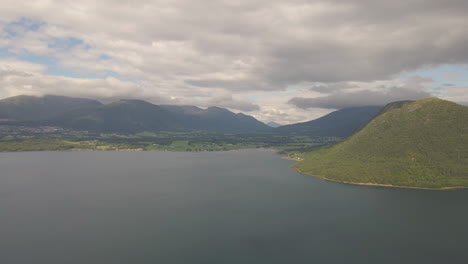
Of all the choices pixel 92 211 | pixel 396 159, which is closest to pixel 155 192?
pixel 92 211

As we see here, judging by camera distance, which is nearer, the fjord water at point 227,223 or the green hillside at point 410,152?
the fjord water at point 227,223

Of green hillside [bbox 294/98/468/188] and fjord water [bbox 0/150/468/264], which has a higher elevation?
green hillside [bbox 294/98/468/188]

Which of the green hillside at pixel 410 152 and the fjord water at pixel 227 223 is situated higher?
the green hillside at pixel 410 152

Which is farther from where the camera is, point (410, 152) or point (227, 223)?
point (410, 152)

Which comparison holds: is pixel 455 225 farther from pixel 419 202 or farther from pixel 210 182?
pixel 210 182

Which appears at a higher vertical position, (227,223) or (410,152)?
(410,152)
